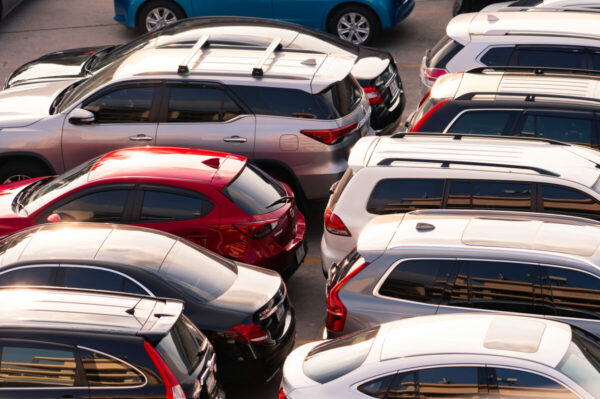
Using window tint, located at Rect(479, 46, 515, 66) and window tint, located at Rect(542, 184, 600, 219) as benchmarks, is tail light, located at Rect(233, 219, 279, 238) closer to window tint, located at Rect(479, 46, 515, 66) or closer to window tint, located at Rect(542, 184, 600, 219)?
window tint, located at Rect(542, 184, 600, 219)

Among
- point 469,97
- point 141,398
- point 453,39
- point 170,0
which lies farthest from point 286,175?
point 170,0

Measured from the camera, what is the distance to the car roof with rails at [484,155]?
976 cm

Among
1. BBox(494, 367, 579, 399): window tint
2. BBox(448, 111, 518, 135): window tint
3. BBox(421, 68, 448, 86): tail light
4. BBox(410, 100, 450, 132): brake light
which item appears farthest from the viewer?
BBox(421, 68, 448, 86): tail light

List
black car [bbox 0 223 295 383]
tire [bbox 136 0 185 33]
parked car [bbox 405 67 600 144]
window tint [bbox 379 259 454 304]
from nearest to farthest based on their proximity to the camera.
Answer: window tint [bbox 379 259 454 304] < black car [bbox 0 223 295 383] < parked car [bbox 405 67 600 144] < tire [bbox 136 0 185 33]

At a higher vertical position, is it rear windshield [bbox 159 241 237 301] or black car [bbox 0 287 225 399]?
black car [bbox 0 287 225 399]

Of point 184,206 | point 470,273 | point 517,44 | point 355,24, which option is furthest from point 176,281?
point 355,24

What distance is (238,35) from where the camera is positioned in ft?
46.8

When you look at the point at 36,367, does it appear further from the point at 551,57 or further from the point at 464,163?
the point at 551,57

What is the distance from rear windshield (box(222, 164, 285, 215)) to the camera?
10133 mm

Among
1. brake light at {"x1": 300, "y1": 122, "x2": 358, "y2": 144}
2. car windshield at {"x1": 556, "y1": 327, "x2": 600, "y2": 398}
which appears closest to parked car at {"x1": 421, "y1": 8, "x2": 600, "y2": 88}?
brake light at {"x1": 300, "y1": 122, "x2": 358, "y2": 144}

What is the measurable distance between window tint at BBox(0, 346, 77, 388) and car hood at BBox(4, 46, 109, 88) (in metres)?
7.74

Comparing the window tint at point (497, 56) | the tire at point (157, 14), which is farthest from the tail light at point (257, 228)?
the tire at point (157, 14)

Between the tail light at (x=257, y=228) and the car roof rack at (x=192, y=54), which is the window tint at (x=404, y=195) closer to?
the tail light at (x=257, y=228)

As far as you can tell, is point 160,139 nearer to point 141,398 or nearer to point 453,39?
point 453,39
